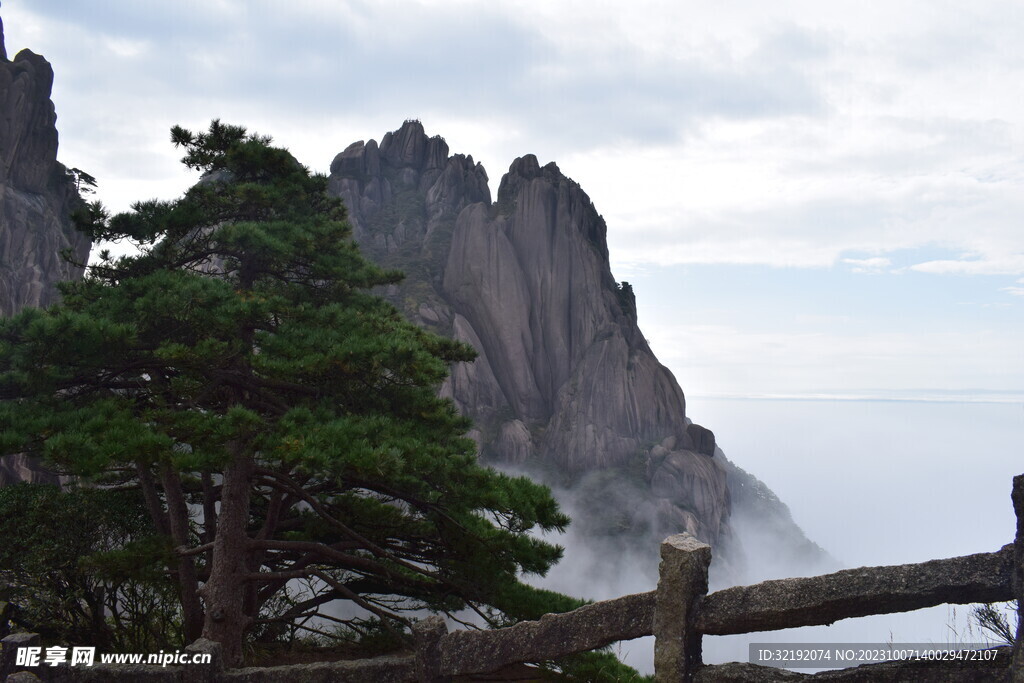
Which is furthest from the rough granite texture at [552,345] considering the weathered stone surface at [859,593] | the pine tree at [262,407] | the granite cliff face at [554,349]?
the weathered stone surface at [859,593]

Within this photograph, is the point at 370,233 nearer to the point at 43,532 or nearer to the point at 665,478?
the point at 665,478

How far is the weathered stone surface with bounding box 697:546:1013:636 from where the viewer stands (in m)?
4.63

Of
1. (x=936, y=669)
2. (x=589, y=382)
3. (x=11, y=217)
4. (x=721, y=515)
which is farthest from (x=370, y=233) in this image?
(x=936, y=669)

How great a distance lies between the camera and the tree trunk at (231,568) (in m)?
9.12

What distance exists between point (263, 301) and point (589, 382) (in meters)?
58.0

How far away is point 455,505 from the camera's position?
971 centimetres

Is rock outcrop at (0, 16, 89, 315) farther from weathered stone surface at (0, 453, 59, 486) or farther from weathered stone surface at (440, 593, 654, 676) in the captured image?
weathered stone surface at (440, 593, 654, 676)

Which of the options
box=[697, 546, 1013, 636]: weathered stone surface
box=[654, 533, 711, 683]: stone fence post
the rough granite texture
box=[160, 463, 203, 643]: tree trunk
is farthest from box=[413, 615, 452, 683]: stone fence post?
the rough granite texture

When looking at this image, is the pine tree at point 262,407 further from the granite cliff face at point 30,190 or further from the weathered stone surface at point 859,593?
the granite cliff face at point 30,190

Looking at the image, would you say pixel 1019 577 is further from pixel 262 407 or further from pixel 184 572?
pixel 184 572

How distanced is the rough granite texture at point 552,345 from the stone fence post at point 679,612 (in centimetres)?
5533

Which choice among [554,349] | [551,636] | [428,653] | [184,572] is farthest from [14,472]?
[554,349]

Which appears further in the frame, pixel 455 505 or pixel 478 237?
pixel 478 237

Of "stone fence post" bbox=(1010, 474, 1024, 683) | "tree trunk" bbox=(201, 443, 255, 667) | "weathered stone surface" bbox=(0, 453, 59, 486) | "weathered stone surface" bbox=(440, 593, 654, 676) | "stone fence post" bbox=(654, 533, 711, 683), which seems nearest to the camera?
"stone fence post" bbox=(1010, 474, 1024, 683)
